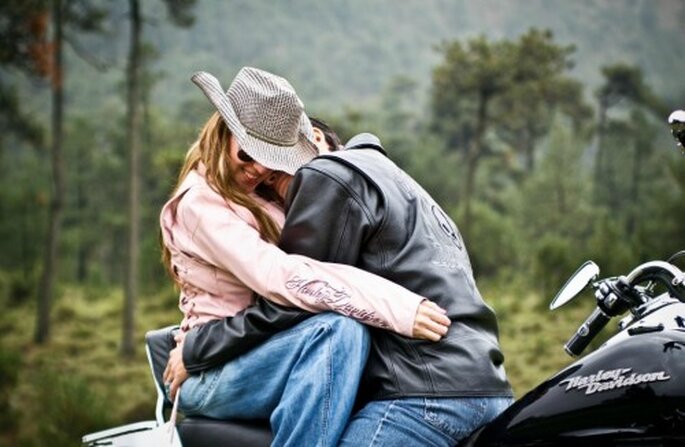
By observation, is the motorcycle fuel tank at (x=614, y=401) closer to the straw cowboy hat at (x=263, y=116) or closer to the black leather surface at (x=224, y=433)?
the black leather surface at (x=224, y=433)

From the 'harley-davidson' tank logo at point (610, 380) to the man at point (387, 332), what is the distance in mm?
212

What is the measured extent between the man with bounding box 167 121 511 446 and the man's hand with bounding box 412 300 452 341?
1.2 inches

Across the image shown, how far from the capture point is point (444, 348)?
1.90 meters

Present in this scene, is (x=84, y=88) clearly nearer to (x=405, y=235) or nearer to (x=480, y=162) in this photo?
(x=480, y=162)

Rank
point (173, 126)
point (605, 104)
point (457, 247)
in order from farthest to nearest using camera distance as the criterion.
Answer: point (173, 126) < point (605, 104) < point (457, 247)

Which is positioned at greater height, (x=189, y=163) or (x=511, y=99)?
(x=189, y=163)

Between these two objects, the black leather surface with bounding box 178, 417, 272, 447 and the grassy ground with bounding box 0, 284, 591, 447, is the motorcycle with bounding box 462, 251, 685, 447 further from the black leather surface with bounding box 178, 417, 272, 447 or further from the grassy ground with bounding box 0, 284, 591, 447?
the grassy ground with bounding box 0, 284, 591, 447

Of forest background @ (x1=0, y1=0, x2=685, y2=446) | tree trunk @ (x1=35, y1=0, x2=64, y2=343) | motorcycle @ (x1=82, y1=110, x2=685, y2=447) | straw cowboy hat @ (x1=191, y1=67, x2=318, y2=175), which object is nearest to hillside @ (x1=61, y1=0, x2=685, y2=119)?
forest background @ (x1=0, y1=0, x2=685, y2=446)

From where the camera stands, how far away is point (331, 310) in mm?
1921

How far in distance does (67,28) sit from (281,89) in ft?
23.0

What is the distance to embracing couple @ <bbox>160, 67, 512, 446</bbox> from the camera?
1859 millimetres

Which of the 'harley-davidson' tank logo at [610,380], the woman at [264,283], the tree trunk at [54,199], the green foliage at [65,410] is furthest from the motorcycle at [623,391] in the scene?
the tree trunk at [54,199]

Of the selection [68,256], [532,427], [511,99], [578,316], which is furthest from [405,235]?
[68,256]

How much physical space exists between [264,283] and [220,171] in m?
0.29
